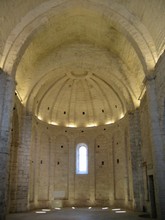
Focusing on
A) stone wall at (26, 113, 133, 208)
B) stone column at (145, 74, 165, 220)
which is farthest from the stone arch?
stone wall at (26, 113, 133, 208)

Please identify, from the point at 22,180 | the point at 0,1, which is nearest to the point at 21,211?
the point at 22,180

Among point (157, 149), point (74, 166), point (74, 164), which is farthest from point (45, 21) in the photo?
point (74, 166)

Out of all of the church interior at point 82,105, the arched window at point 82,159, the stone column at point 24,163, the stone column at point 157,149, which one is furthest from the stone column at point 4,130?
the arched window at point 82,159

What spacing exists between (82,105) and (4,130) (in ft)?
44.9

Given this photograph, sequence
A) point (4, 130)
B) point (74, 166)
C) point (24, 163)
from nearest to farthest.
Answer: point (4, 130) → point (24, 163) → point (74, 166)

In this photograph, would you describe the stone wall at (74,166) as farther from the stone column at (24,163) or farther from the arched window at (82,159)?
the stone column at (24,163)

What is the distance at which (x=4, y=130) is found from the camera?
39.0 ft

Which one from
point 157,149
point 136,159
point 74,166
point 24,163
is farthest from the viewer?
point 74,166

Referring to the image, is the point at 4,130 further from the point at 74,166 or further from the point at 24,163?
the point at 74,166

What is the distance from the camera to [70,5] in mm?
14031

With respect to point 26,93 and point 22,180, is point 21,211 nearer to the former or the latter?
point 22,180

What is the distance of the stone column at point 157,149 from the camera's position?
11.0 metres

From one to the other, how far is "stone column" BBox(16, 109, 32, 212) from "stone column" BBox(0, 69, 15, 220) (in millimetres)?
5222

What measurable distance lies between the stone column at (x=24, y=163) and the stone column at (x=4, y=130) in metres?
5.22
